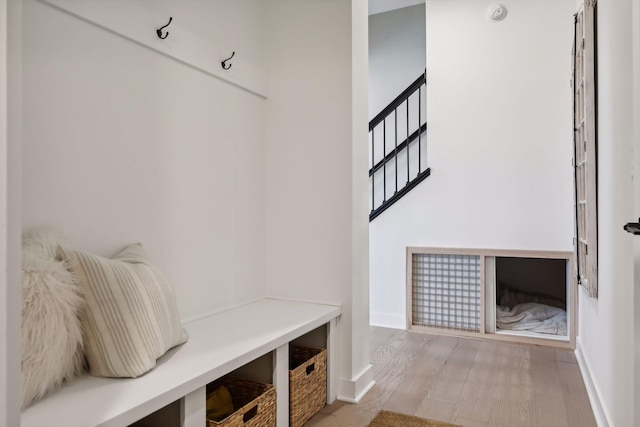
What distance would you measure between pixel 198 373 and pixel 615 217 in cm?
158

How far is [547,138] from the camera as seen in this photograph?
3225 millimetres

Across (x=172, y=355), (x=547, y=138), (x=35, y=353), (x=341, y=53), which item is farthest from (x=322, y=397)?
(x=547, y=138)

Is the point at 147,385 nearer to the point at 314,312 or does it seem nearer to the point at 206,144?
the point at 314,312

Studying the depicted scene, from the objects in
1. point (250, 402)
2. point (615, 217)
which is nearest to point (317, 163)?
point (250, 402)

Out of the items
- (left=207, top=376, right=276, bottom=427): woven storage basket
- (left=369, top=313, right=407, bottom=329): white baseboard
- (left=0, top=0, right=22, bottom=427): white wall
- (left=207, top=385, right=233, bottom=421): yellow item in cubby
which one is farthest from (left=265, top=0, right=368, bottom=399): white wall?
(left=0, top=0, right=22, bottom=427): white wall

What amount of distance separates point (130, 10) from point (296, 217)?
1.20 metres

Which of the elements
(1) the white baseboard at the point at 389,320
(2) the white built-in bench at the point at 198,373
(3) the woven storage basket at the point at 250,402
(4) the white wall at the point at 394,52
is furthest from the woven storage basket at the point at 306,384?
(4) the white wall at the point at 394,52

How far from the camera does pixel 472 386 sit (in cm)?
233

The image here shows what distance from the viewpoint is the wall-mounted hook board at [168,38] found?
148cm

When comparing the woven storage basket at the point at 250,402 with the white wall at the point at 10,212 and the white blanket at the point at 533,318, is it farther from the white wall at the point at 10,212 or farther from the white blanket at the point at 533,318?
the white blanket at the point at 533,318

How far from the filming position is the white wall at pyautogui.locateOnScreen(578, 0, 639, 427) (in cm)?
140

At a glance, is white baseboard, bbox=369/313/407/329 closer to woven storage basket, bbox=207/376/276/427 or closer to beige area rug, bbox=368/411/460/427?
beige area rug, bbox=368/411/460/427

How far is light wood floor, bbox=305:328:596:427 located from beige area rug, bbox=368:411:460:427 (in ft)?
0.16

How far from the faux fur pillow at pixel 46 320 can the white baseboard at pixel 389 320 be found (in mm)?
2750
